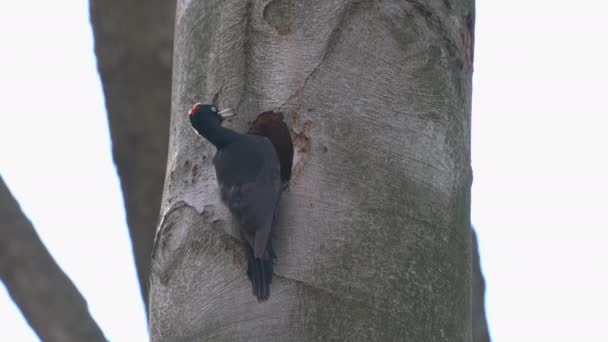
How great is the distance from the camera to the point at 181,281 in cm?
266

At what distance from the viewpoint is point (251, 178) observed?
320 cm

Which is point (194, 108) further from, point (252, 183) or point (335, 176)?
point (335, 176)

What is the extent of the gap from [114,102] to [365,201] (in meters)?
1.52

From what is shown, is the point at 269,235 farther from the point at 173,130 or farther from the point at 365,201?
the point at 173,130

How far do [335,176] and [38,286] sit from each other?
1.05 metres

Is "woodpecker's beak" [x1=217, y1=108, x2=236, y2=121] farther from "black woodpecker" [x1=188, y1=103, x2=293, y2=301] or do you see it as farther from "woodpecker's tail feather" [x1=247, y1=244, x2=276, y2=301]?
"woodpecker's tail feather" [x1=247, y1=244, x2=276, y2=301]

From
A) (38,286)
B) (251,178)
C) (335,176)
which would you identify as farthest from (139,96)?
(335,176)

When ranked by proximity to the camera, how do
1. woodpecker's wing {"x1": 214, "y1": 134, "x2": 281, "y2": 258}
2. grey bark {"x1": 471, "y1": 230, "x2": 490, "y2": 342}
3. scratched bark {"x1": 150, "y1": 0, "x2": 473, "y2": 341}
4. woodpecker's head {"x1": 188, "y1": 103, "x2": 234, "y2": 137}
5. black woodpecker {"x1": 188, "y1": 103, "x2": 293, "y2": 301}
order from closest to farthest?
scratched bark {"x1": 150, "y1": 0, "x2": 473, "y2": 341}
black woodpecker {"x1": 188, "y1": 103, "x2": 293, "y2": 301}
woodpecker's wing {"x1": 214, "y1": 134, "x2": 281, "y2": 258}
woodpecker's head {"x1": 188, "y1": 103, "x2": 234, "y2": 137}
grey bark {"x1": 471, "y1": 230, "x2": 490, "y2": 342}

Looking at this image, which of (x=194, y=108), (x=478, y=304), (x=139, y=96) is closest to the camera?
(x=194, y=108)

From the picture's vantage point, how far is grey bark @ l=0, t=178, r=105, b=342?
→ 305cm

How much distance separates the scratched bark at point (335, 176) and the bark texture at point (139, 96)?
2.07ft

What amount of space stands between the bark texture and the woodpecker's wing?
61 cm

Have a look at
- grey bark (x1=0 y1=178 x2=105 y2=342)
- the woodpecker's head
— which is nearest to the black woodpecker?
the woodpecker's head

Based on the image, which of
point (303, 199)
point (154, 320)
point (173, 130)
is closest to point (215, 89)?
point (173, 130)
